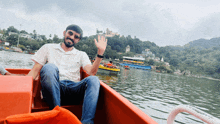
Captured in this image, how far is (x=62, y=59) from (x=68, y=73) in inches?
7.3

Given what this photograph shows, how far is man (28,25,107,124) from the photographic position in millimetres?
1197

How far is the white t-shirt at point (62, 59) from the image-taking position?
1521 mm

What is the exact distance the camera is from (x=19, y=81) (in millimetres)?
862

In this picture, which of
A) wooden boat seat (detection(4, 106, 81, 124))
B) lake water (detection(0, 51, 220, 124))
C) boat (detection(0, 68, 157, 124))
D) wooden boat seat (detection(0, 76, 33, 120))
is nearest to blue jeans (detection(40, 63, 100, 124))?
boat (detection(0, 68, 157, 124))

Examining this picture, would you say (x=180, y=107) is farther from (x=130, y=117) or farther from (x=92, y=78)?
(x=92, y=78)

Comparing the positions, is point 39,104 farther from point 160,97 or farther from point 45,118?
point 160,97

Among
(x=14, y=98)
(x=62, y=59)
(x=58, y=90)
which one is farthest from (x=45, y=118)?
(x=62, y=59)

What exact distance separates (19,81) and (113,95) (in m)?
0.72

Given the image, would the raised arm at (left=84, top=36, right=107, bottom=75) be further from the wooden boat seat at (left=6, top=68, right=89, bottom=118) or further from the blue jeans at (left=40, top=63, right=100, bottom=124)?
the wooden boat seat at (left=6, top=68, right=89, bottom=118)

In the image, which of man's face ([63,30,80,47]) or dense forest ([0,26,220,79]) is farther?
dense forest ([0,26,220,79])

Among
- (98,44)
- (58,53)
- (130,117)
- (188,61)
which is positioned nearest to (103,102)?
(130,117)

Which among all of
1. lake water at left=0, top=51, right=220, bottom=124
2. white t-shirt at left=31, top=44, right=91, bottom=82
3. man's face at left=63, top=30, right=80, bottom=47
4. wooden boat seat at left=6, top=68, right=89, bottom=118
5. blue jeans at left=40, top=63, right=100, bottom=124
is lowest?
lake water at left=0, top=51, right=220, bottom=124

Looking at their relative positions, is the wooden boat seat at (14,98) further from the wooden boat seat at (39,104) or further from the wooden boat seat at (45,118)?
the wooden boat seat at (39,104)

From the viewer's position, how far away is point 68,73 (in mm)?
1553
